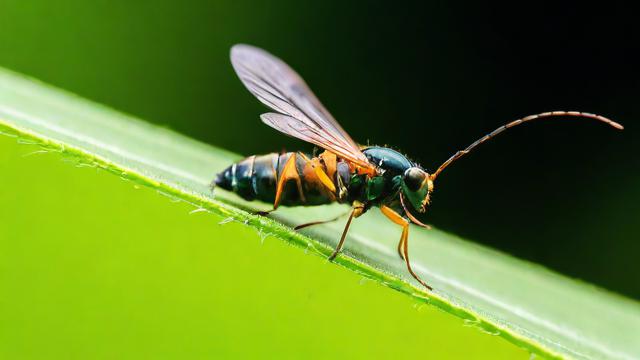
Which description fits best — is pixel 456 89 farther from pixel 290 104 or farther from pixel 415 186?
pixel 290 104

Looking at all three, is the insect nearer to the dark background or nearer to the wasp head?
the wasp head

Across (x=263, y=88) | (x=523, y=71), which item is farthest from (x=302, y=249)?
(x=523, y=71)

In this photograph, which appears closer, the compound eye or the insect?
the insect

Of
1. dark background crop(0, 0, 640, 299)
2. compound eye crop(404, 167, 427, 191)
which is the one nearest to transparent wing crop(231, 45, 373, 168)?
compound eye crop(404, 167, 427, 191)

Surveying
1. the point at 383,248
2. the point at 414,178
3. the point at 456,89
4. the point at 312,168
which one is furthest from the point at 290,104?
the point at 456,89

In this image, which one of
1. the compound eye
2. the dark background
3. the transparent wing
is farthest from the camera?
the dark background

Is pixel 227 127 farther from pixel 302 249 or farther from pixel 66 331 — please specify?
pixel 66 331
